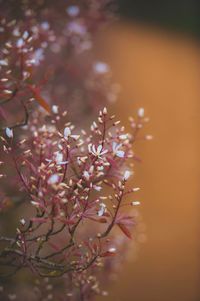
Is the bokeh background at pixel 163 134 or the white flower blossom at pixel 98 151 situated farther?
the bokeh background at pixel 163 134

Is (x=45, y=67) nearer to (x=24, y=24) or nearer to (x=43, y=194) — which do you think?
(x=24, y=24)

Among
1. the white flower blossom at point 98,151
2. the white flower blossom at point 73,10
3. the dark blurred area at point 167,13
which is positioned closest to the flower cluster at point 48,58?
the white flower blossom at point 73,10

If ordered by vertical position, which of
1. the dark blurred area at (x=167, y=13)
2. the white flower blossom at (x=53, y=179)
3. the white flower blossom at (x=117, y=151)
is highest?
the dark blurred area at (x=167, y=13)

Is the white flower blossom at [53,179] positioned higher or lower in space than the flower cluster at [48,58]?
lower

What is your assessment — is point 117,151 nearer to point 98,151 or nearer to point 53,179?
point 98,151

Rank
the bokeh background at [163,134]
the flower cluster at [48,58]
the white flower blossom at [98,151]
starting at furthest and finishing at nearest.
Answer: the bokeh background at [163,134]
the flower cluster at [48,58]
the white flower blossom at [98,151]

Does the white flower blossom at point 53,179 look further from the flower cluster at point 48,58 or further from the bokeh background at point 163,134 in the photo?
the bokeh background at point 163,134

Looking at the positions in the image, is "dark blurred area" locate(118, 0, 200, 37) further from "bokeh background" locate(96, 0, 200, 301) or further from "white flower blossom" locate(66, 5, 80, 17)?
"white flower blossom" locate(66, 5, 80, 17)

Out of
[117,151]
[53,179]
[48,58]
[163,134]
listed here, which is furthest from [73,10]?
[163,134]
